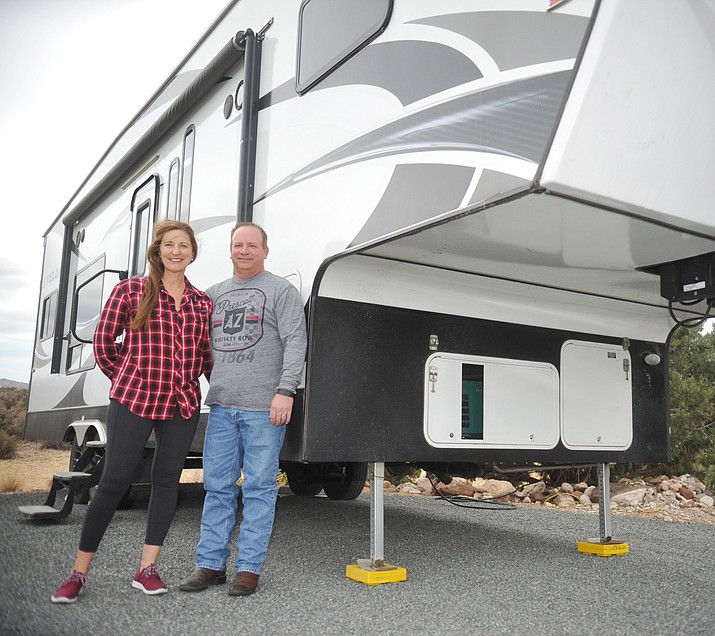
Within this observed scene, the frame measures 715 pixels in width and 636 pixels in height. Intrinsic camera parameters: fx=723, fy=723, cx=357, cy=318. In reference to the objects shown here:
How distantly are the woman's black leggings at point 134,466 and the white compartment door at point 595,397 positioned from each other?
1.86m

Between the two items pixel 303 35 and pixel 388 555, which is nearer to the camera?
pixel 303 35

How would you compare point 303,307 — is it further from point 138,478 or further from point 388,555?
point 138,478

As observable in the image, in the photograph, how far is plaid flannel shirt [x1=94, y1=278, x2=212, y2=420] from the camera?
2605 millimetres

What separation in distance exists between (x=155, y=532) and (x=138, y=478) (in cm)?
147

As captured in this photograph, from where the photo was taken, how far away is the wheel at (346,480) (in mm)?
5836

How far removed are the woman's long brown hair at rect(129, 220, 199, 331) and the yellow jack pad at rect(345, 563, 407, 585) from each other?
1.29 metres

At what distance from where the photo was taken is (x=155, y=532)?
104 inches

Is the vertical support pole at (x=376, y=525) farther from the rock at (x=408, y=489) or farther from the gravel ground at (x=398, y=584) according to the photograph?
the rock at (x=408, y=489)

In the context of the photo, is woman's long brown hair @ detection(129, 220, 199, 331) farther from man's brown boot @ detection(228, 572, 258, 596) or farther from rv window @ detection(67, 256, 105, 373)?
rv window @ detection(67, 256, 105, 373)

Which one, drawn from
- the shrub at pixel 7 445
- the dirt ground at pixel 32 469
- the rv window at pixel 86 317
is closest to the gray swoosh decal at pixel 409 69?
the rv window at pixel 86 317

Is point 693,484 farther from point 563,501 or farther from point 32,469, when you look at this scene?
point 32,469

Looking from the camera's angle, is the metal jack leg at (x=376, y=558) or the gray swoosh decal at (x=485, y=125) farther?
the metal jack leg at (x=376, y=558)

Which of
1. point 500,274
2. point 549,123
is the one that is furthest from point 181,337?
point 549,123

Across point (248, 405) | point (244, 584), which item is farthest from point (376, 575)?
point (248, 405)
